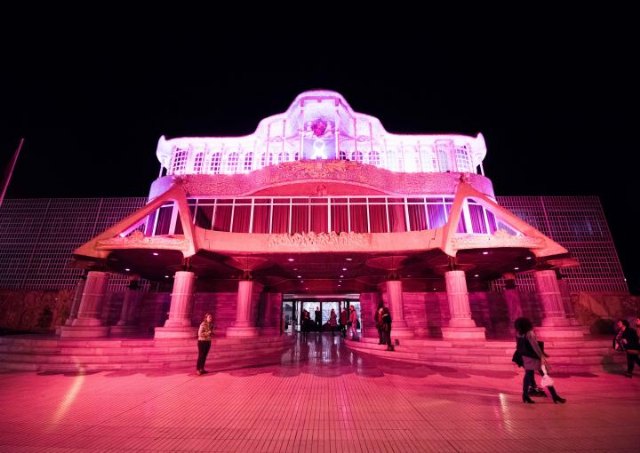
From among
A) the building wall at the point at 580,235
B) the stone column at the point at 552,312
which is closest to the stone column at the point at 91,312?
the stone column at the point at 552,312

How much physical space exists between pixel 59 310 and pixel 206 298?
1307 cm

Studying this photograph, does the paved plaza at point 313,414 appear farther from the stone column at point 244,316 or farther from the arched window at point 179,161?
the arched window at point 179,161

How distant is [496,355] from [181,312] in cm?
1480

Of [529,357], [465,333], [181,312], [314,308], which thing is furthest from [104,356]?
[314,308]

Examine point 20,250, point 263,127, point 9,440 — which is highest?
point 263,127

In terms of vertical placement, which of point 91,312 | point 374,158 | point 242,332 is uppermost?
point 374,158

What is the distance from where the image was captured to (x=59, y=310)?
928 inches

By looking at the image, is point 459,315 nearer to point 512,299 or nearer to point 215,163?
point 512,299

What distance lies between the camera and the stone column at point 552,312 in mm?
14203

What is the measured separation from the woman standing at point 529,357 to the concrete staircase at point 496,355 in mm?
4794

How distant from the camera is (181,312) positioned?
567 inches

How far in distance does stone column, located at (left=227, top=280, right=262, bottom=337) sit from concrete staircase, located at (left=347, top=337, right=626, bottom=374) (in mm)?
7422

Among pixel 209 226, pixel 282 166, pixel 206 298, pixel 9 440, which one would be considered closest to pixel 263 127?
pixel 282 166

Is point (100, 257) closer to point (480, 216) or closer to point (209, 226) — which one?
point (209, 226)
